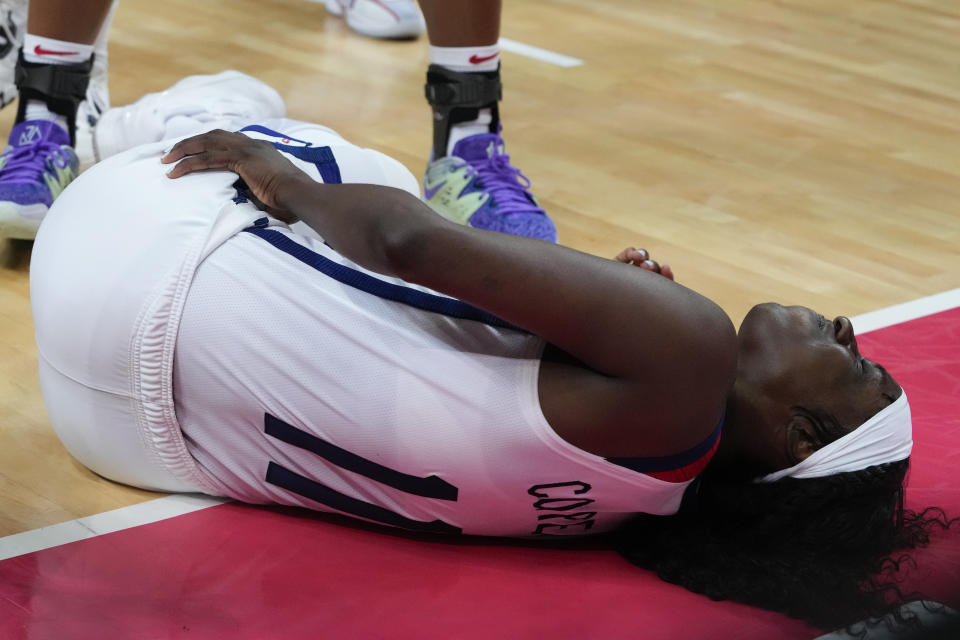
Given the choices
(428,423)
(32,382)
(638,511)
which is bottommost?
(32,382)

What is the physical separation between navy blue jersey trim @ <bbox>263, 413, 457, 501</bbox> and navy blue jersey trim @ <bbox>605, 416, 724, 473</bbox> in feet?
0.65

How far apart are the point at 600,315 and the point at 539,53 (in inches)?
103

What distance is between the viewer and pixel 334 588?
4.43 feet

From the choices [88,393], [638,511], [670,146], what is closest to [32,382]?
[88,393]

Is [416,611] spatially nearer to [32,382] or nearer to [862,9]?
[32,382]

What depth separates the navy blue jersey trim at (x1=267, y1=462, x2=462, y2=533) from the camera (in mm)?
1413

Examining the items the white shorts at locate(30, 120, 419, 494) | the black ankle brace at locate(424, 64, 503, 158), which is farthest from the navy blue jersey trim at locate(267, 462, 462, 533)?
the black ankle brace at locate(424, 64, 503, 158)

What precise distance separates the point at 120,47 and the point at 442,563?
2477mm

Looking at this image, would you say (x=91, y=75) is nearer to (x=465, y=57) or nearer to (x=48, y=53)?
(x=48, y=53)

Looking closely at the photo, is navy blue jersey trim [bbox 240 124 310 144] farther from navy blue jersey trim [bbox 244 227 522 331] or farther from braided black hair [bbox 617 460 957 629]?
braided black hair [bbox 617 460 957 629]

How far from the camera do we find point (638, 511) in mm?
1372

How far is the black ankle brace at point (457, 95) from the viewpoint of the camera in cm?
231

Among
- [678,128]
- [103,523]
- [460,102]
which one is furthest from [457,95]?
[103,523]

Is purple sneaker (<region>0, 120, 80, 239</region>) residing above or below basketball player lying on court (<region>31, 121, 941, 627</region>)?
below
